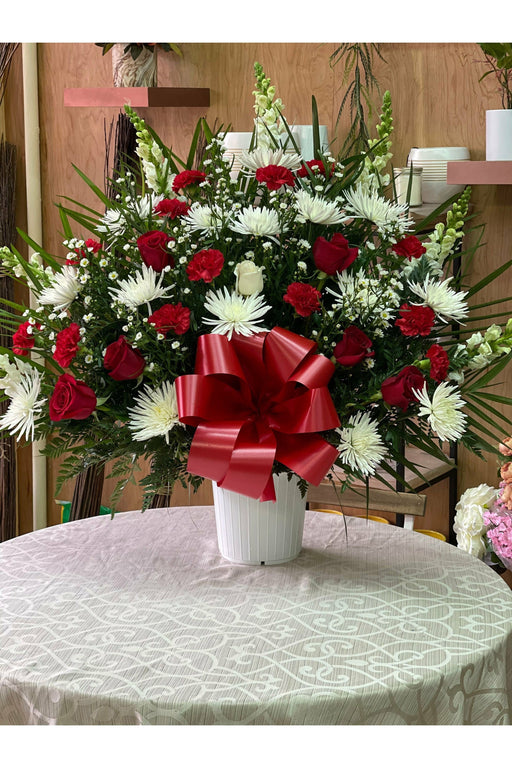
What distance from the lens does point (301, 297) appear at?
1132 millimetres

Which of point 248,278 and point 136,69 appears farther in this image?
point 136,69

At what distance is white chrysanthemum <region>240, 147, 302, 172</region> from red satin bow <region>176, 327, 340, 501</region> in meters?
0.27

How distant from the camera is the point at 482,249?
8.03ft

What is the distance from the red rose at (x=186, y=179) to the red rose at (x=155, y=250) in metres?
0.11

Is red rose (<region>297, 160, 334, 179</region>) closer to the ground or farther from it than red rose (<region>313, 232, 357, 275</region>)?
farther from it

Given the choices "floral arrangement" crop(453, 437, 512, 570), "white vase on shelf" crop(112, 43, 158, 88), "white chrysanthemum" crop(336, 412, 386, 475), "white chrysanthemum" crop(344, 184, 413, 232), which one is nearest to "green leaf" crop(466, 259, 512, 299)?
"white chrysanthemum" crop(344, 184, 413, 232)

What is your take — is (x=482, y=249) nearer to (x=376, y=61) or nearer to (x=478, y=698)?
(x=376, y=61)

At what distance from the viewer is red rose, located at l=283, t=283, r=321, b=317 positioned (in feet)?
3.70

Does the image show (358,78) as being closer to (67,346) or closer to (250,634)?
(67,346)

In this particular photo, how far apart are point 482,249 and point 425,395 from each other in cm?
144

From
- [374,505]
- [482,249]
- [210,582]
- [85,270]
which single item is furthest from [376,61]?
[210,582]

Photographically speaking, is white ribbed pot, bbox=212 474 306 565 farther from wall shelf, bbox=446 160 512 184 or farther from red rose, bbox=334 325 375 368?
wall shelf, bbox=446 160 512 184

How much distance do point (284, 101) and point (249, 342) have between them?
168cm

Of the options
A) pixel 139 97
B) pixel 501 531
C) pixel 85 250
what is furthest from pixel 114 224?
pixel 139 97
